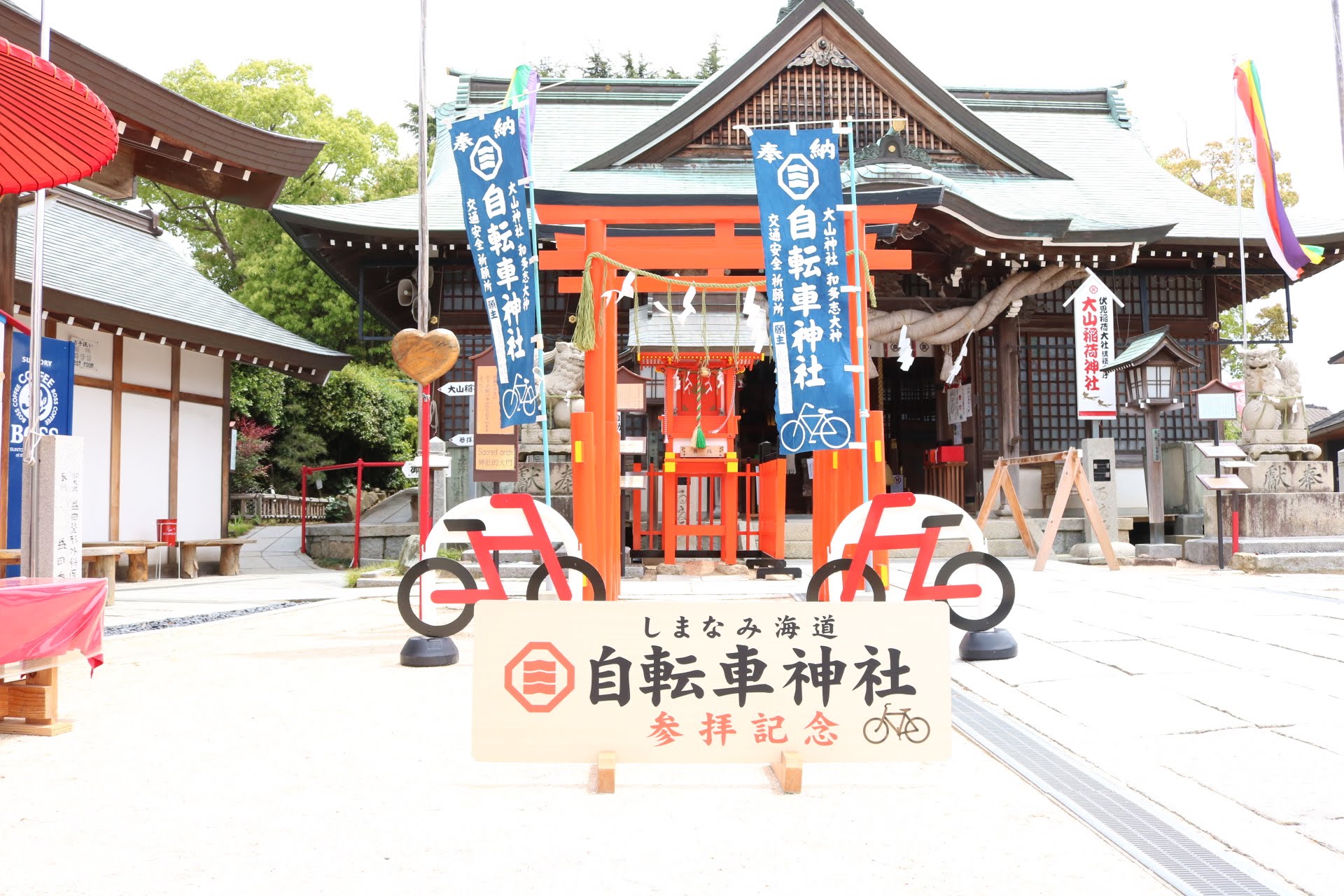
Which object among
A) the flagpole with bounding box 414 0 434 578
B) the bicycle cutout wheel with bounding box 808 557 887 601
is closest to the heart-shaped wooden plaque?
the flagpole with bounding box 414 0 434 578

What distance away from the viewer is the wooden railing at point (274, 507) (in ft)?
62.3

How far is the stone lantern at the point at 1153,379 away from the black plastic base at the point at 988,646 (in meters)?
7.58

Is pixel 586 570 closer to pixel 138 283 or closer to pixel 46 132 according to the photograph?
pixel 46 132

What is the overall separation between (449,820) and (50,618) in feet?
6.43

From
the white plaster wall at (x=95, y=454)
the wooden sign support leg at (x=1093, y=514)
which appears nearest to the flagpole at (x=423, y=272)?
the white plaster wall at (x=95, y=454)

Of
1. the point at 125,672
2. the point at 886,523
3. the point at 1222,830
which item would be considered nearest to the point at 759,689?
the point at 1222,830

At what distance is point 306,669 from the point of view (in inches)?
192

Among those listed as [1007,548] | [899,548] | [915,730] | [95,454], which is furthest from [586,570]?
[1007,548]

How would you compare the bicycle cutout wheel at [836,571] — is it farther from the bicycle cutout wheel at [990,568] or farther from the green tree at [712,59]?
the green tree at [712,59]

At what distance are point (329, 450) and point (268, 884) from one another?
20204mm

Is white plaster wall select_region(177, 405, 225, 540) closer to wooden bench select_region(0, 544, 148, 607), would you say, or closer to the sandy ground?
wooden bench select_region(0, 544, 148, 607)

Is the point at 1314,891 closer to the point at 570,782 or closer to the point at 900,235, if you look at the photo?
the point at 570,782

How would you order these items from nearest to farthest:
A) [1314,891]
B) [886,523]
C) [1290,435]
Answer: [1314,891] < [886,523] < [1290,435]

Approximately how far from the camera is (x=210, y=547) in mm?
12766
